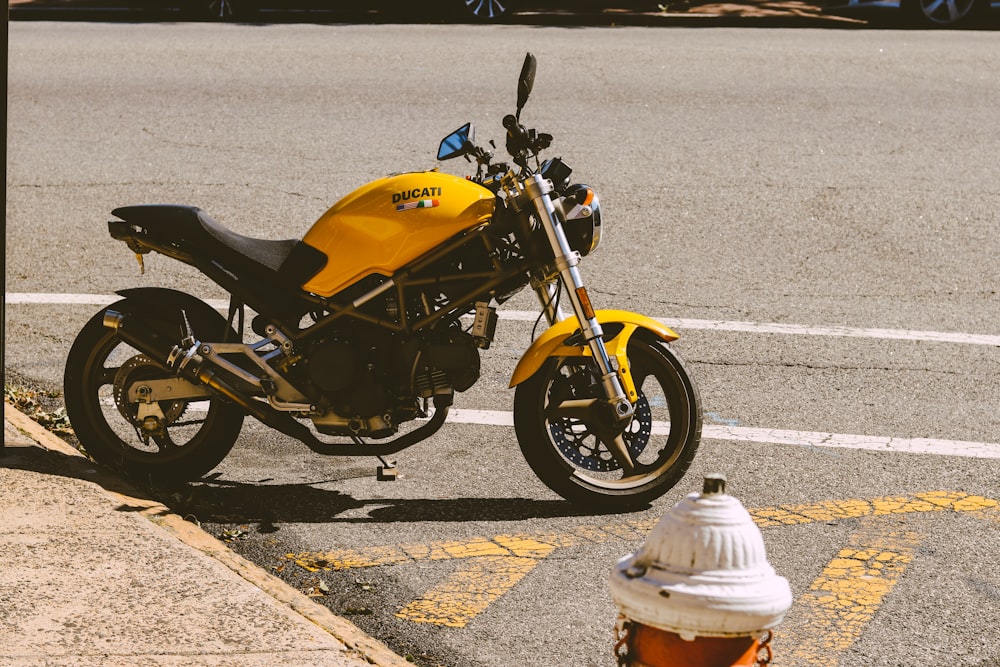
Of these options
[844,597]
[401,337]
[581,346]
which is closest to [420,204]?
[401,337]

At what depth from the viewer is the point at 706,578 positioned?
268cm

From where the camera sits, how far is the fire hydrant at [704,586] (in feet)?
8.75

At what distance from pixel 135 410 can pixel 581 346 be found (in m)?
1.85

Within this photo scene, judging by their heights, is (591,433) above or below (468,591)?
above

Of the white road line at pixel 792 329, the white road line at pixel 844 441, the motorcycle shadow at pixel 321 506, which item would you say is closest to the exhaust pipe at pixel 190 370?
the motorcycle shadow at pixel 321 506

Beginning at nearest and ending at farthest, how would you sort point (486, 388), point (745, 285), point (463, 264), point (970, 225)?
1. point (463, 264)
2. point (486, 388)
3. point (745, 285)
4. point (970, 225)

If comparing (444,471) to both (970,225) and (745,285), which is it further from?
(970,225)

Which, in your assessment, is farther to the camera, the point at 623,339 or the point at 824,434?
the point at 824,434

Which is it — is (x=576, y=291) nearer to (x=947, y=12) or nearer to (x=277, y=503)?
(x=277, y=503)

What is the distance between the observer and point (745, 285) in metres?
8.78

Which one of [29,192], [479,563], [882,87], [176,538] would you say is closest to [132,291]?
[176,538]

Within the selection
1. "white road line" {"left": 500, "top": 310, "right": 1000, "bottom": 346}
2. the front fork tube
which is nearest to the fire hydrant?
the front fork tube

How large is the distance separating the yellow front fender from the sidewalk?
1361 millimetres

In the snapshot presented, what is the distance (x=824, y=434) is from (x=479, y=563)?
2.15 meters
